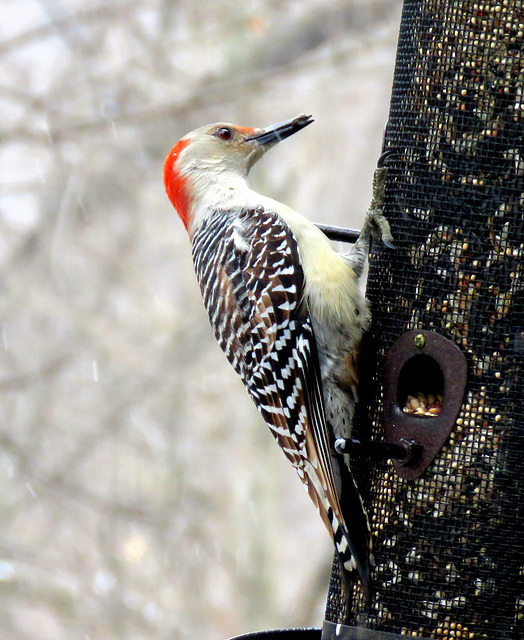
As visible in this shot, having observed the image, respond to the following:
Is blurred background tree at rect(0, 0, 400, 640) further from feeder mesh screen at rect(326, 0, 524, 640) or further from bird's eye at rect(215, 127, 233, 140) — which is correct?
feeder mesh screen at rect(326, 0, 524, 640)

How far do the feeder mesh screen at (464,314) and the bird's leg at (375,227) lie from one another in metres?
0.09

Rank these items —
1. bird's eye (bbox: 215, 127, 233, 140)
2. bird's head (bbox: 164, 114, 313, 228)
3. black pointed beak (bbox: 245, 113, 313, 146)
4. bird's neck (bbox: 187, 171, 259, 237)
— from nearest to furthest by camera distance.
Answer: black pointed beak (bbox: 245, 113, 313, 146) → bird's neck (bbox: 187, 171, 259, 237) → bird's head (bbox: 164, 114, 313, 228) → bird's eye (bbox: 215, 127, 233, 140)

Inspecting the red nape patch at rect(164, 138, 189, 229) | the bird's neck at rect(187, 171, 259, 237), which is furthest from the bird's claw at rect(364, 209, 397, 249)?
the red nape patch at rect(164, 138, 189, 229)

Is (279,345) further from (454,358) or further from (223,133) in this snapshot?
(223,133)

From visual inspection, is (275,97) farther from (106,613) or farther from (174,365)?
(106,613)

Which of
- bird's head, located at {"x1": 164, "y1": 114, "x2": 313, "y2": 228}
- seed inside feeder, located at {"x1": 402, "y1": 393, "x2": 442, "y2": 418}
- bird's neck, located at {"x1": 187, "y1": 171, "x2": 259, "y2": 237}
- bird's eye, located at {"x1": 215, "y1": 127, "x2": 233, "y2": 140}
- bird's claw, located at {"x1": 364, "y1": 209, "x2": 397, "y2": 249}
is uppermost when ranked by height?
bird's eye, located at {"x1": 215, "y1": 127, "x2": 233, "y2": 140}

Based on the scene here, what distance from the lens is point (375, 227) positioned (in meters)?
4.87

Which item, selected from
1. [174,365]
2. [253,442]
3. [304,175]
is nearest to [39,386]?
[174,365]

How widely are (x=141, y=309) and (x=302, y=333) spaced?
24.1ft

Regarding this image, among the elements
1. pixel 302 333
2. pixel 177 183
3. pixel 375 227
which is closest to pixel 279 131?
pixel 177 183

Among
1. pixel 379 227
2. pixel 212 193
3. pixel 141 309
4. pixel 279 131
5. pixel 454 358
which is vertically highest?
pixel 279 131

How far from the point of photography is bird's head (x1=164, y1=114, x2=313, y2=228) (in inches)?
231

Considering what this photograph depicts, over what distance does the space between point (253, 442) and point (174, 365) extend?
123cm

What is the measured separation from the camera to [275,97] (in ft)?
37.9
